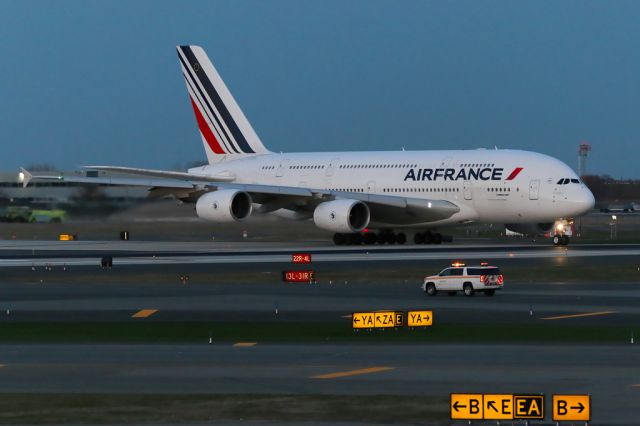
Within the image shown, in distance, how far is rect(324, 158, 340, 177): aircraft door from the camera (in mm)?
78750

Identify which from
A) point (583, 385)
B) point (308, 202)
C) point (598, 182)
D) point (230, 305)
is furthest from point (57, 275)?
point (598, 182)

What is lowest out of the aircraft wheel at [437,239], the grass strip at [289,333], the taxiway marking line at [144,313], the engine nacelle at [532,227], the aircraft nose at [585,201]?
the grass strip at [289,333]

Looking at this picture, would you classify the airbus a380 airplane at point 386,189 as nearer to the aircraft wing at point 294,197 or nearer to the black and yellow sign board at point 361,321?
the aircraft wing at point 294,197

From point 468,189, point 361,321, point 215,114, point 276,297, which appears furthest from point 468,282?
point 215,114

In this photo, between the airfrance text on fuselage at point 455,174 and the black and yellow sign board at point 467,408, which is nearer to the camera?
the black and yellow sign board at point 467,408

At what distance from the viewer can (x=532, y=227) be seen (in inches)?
3004

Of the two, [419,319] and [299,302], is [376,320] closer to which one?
Result: [419,319]

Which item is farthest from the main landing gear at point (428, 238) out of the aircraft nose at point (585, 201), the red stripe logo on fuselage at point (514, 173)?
the aircraft nose at point (585, 201)

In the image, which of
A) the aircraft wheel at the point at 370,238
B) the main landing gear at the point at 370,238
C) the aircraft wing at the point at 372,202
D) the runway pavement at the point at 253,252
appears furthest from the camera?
the aircraft wheel at the point at 370,238

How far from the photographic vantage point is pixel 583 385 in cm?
2294

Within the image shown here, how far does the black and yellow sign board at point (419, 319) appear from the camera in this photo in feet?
112

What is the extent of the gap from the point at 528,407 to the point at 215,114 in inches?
2706

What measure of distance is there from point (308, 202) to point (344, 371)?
51246 mm

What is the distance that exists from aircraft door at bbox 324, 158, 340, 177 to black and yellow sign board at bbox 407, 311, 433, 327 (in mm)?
44634
